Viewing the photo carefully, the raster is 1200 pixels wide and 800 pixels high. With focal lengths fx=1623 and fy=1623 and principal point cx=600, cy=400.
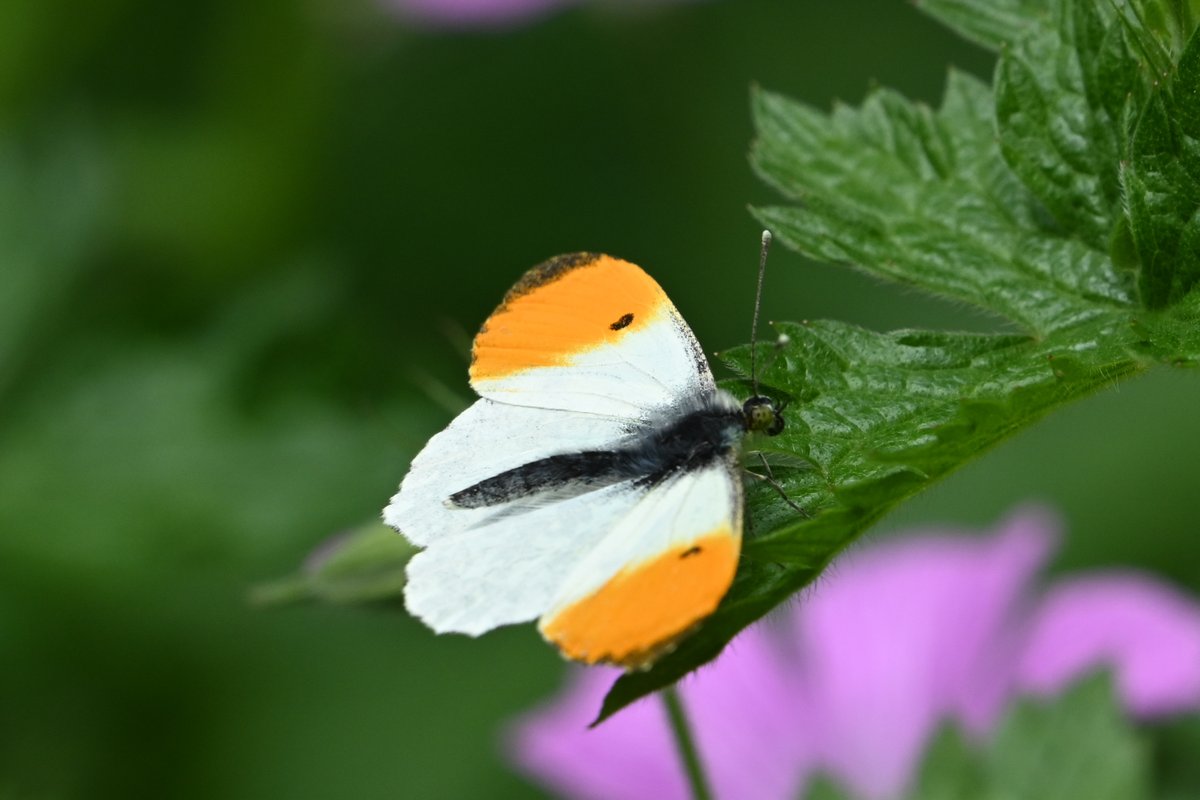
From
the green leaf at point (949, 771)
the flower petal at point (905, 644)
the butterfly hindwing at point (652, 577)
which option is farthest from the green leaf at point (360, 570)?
the flower petal at point (905, 644)

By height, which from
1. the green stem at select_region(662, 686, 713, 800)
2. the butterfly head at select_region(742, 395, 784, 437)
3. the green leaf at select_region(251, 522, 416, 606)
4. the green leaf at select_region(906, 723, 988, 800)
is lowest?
the green leaf at select_region(906, 723, 988, 800)

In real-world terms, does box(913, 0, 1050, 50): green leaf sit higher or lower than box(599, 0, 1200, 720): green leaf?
higher

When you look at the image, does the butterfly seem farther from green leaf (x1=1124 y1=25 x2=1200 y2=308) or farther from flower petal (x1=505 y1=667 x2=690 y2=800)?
flower petal (x1=505 y1=667 x2=690 y2=800)

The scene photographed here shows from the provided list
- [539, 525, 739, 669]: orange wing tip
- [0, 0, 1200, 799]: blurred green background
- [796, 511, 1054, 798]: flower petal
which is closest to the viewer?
[539, 525, 739, 669]: orange wing tip

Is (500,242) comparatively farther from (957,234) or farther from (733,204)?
(957,234)

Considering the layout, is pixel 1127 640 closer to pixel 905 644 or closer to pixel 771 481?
pixel 905 644

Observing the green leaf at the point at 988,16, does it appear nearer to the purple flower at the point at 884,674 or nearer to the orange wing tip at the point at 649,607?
the orange wing tip at the point at 649,607

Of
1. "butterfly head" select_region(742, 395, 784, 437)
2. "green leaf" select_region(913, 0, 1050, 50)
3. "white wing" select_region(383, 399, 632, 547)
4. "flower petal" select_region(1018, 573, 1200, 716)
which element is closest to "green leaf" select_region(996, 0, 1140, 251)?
"green leaf" select_region(913, 0, 1050, 50)

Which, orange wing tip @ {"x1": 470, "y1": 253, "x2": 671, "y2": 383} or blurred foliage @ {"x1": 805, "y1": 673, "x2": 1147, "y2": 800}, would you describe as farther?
blurred foliage @ {"x1": 805, "y1": 673, "x2": 1147, "y2": 800}

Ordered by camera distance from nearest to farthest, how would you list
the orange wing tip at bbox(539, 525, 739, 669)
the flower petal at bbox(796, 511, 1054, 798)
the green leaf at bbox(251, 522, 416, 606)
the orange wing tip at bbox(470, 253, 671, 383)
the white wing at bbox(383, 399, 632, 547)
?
the orange wing tip at bbox(539, 525, 739, 669) < the white wing at bbox(383, 399, 632, 547) < the orange wing tip at bbox(470, 253, 671, 383) < the green leaf at bbox(251, 522, 416, 606) < the flower petal at bbox(796, 511, 1054, 798)
